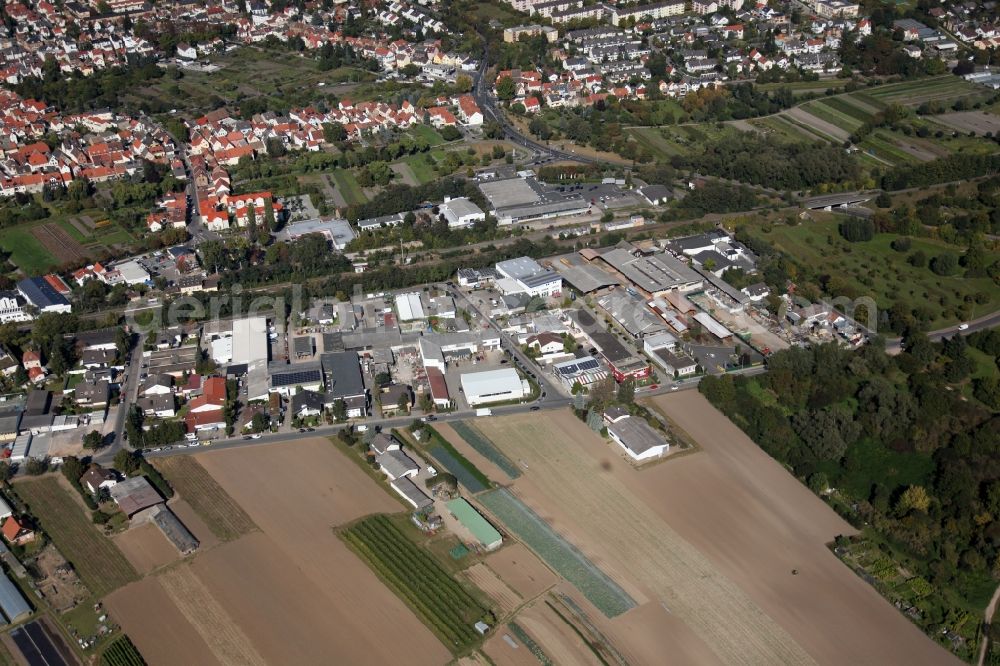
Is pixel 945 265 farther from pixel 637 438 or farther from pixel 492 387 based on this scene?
pixel 492 387

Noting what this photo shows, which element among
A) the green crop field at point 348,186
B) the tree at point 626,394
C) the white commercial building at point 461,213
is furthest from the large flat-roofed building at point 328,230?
the tree at point 626,394

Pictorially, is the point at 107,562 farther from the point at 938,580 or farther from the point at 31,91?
the point at 31,91

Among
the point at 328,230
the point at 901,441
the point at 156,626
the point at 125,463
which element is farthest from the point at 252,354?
the point at 901,441

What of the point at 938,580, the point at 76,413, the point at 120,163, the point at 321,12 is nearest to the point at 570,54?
the point at 321,12

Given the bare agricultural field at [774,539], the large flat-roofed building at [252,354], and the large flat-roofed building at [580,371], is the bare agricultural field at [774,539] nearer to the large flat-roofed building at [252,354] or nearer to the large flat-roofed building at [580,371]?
the large flat-roofed building at [580,371]

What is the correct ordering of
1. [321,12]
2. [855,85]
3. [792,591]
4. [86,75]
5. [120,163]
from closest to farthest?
[792,591]
[120,163]
[855,85]
[86,75]
[321,12]

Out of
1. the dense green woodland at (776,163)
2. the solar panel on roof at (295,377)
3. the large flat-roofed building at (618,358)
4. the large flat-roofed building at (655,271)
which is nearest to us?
the solar panel on roof at (295,377)

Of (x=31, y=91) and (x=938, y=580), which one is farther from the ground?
(x=31, y=91)
